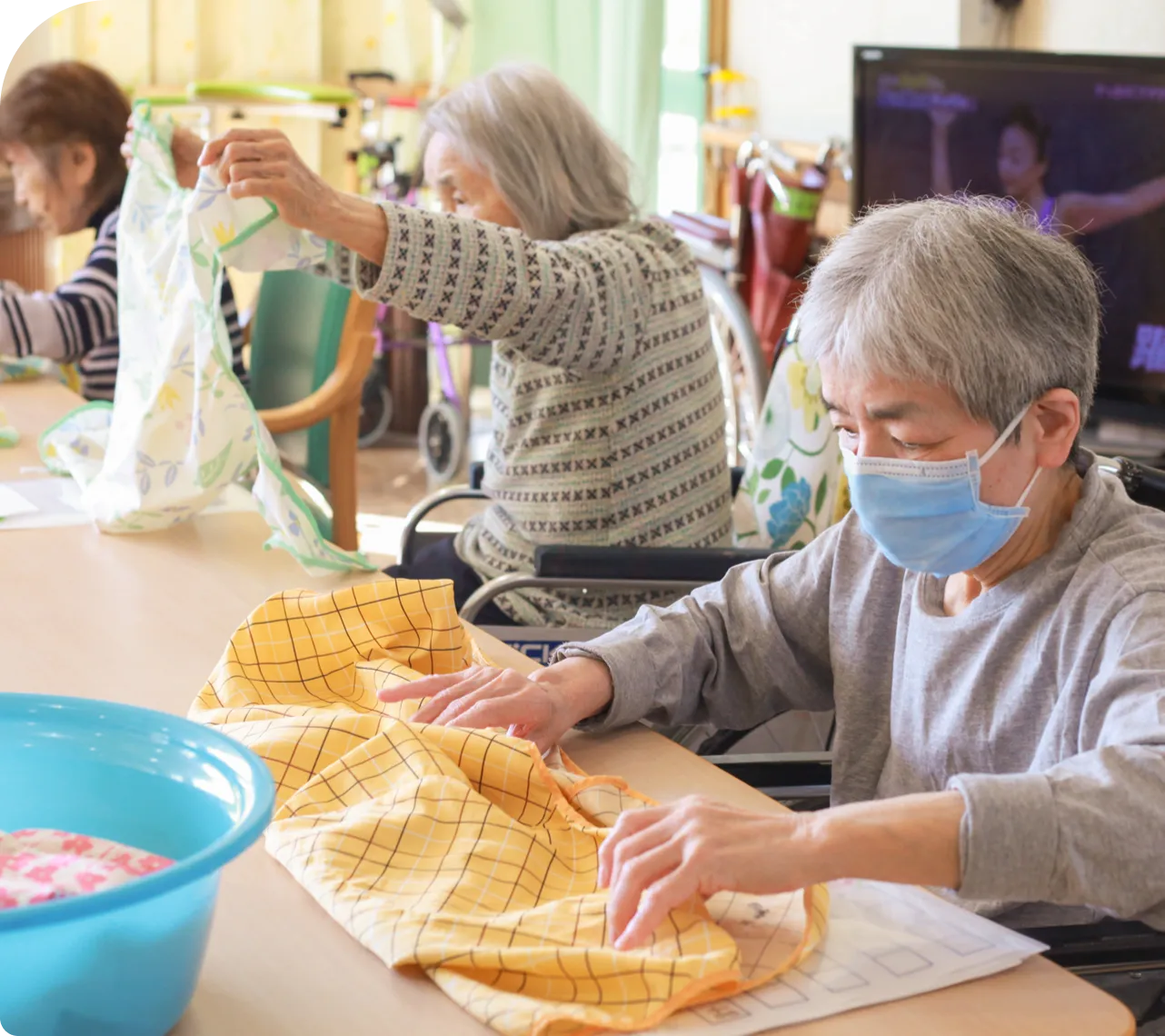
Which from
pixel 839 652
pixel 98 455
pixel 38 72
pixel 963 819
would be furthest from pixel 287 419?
pixel 963 819

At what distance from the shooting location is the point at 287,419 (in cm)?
263

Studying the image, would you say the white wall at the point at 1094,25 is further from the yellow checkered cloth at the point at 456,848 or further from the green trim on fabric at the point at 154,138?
the yellow checkered cloth at the point at 456,848

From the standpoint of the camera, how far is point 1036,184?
262 centimetres

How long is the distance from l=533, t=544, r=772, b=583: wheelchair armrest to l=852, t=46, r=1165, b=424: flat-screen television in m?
0.98

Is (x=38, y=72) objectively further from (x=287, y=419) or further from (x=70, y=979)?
(x=70, y=979)

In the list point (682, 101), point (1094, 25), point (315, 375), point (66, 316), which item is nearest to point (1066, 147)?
point (1094, 25)

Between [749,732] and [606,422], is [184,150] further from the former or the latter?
[749,732]

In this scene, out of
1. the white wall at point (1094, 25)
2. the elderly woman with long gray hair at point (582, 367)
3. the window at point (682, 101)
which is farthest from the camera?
the window at point (682, 101)

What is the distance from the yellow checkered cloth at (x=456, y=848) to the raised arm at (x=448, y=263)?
17.6 inches

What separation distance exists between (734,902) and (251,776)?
0.32 meters

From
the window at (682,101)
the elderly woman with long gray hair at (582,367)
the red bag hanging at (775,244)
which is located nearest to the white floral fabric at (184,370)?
the elderly woman with long gray hair at (582,367)

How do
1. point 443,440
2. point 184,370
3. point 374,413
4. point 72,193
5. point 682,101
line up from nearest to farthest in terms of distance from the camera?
1. point 184,370
2. point 72,193
3. point 443,440
4. point 682,101
5. point 374,413

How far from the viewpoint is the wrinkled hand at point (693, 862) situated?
2.85 ft

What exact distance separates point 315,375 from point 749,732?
155 cm
